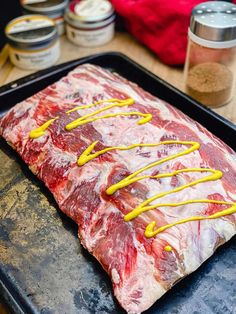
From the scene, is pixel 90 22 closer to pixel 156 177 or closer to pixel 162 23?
pixel 162 23

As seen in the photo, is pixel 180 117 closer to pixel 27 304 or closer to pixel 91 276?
pixel 91 276

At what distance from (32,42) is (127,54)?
415mm

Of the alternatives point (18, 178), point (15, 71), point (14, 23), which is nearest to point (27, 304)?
point (18, 178)

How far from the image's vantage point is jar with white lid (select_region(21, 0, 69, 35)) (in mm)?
1906

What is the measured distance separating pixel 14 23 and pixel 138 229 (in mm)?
Answer: 1120

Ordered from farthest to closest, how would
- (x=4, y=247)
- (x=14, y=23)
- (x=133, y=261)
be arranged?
(x=14, y=23)
(x=4, y=247)
(x=133, y=261)

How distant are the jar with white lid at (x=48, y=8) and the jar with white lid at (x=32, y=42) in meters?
0.08

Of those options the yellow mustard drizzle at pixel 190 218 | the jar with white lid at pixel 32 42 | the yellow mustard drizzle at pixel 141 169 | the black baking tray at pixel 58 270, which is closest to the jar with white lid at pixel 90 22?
the jar with white lid at pixel 32 42

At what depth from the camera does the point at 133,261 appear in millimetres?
1029

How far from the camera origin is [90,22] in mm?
1838

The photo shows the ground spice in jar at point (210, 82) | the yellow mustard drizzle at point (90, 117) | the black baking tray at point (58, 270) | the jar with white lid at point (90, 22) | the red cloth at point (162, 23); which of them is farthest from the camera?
the jar with white lid at point (90, 22)

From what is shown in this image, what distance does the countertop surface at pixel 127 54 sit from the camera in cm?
178

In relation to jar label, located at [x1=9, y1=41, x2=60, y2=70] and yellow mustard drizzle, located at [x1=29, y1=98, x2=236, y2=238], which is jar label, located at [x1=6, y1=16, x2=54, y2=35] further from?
yellow mustard drizzle, located at [x1=29, y1=98, x2=236, y2=238]

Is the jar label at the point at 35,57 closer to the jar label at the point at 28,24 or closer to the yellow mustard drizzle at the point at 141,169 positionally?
the jar label at the point at 28,24
